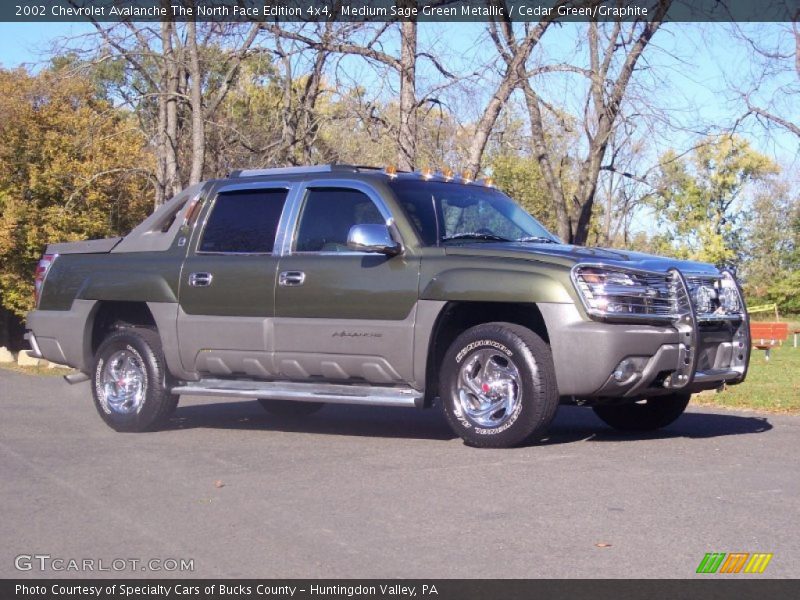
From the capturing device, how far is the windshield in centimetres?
879

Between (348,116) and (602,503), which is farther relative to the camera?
(348,116)

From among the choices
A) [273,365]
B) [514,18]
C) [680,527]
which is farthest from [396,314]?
[514,18]

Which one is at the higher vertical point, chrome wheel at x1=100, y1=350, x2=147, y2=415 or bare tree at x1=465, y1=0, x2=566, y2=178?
bare tree at x1=465, y1=0, x2=566, y2=178

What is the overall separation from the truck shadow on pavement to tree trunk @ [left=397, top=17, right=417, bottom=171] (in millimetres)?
5127

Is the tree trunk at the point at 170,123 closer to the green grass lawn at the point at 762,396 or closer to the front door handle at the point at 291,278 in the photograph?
the green grass lawn at the point at 762,396

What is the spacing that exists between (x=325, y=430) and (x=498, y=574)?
4880 millimetres

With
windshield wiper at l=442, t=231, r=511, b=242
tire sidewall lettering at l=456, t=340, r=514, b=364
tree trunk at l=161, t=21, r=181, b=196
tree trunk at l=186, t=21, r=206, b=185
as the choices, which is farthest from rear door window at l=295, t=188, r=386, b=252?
tree trunk at l=161, t=21, r=181, b=196

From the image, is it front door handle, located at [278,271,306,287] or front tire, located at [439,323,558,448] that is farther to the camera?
front door handle, located at [278,271,306,287]

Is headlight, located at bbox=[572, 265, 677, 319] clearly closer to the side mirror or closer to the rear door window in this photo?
the side mirror

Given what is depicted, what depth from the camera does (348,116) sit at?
17.2m

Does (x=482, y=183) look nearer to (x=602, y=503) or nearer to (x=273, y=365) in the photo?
(x=273, y=365)

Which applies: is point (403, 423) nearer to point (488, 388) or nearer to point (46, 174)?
point (488, 388)

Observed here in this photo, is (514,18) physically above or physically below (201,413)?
above

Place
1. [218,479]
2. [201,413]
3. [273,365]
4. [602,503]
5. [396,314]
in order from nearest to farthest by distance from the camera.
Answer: [602,503]
[218,479]
[396,314]
[273,365]
[201,413]
